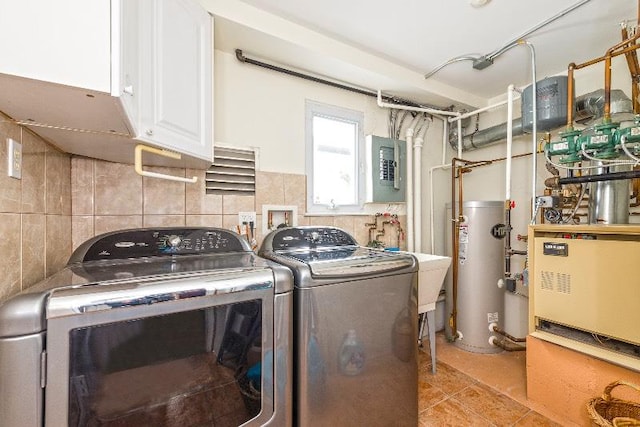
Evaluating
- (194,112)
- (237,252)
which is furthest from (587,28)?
(237,252)

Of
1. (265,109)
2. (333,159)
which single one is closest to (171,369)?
(265,109)

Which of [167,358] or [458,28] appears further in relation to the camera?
[458,28]

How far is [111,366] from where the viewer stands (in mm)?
807

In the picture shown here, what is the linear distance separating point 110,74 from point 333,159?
1.83 meters

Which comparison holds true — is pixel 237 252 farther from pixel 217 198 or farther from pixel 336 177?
pixel 336 177

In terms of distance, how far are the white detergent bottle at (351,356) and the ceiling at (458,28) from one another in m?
1.89

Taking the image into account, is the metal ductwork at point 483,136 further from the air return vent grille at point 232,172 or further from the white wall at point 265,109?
the air return vent grille at point 232,172

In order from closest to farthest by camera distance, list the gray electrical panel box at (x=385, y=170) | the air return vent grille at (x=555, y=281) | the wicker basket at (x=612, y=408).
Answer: the wicker basket at (x=612, y=408)
the air return vent grille at (x=555, y=281)
the gray electrical panel box at (x=385, y=170)

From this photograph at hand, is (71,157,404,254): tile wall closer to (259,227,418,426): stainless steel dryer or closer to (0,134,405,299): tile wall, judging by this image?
(0,134,405,299): tile wall

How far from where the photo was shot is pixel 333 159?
2447 millimetres

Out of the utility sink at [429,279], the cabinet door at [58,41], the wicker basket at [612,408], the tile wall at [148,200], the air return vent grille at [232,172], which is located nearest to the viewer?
the cabinet door at [58,41]

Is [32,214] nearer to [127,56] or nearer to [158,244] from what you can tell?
[158,244]

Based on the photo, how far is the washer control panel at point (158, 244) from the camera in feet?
3.96

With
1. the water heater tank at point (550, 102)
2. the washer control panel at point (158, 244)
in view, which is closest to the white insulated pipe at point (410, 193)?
the water heater tank at point (550, 102)
